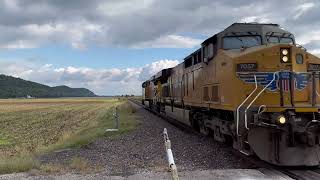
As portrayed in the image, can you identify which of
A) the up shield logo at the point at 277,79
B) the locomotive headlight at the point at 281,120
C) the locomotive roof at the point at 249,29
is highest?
the locomotive roof at the point at 249,29

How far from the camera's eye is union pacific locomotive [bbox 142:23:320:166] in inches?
423

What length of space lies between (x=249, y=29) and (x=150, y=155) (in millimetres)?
4621

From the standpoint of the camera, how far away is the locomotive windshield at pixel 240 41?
13656 mm

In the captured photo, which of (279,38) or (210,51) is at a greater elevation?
(279,38)

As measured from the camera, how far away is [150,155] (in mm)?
13688

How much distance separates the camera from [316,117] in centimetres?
1105

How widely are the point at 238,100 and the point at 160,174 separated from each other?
280 centimetres

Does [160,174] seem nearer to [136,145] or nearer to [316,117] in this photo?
[316,117]

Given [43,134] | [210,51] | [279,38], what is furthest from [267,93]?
[43,134]

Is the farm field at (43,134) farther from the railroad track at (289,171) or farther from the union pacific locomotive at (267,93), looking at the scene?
the railroad track at (289,171)

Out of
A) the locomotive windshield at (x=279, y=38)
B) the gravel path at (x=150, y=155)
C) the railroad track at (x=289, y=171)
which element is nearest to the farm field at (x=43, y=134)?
the gravel path at (x=150, y=155)

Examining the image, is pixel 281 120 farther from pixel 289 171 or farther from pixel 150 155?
pixel 150 155

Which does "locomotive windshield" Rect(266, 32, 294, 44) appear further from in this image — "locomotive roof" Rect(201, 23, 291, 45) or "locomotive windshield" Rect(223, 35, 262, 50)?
"locomotive windshield" Rect(223, 35, 262, 50)

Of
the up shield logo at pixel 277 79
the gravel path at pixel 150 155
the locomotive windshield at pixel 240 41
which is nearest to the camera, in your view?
the up shield logo at pixel 277 79
